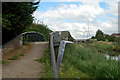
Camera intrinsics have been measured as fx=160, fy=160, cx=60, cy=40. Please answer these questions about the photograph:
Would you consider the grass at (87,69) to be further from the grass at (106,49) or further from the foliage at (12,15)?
the grass at (106,49)

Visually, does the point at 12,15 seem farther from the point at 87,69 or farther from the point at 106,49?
the point at 106,49

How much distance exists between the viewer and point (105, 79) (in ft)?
21.6

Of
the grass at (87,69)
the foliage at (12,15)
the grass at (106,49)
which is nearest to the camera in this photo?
the grass at (87,69)

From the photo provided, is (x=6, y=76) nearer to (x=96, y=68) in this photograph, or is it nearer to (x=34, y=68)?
(x=34, y=68)

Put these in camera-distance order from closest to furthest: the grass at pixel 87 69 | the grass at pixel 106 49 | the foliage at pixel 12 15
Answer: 1. the grass at pixel 87 69
2. the foliage at pixel 12 15
3. the grass at pixel 106 49

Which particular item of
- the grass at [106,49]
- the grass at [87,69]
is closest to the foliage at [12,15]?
the grass at [87,69]

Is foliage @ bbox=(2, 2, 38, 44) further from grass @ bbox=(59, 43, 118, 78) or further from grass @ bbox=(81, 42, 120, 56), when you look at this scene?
grass @ bbox=(81, 42, 120, 56)

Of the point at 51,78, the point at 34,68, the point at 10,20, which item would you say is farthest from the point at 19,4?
the point at 51,78

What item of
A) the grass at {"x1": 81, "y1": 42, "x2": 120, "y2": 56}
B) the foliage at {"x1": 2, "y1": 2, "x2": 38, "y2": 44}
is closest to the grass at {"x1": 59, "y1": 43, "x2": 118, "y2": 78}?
the foliage at {"x1": 2, "y1": 2, "x2": 38, "y2": 44}

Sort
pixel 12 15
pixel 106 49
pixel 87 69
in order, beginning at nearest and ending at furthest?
pixel 87 69
pixel 12 15
pixel 106 49

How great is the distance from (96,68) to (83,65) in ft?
2.69

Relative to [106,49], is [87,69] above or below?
below

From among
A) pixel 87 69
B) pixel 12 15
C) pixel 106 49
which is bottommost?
pixel 87 69

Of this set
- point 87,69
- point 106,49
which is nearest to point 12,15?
point 87,69
